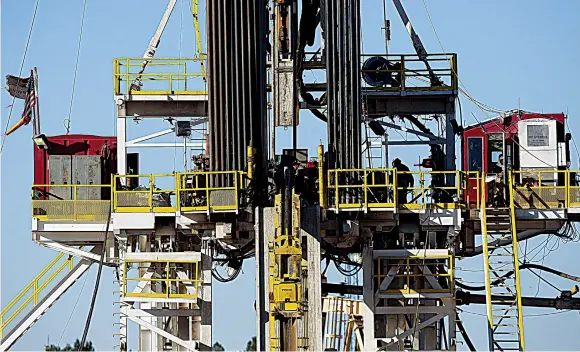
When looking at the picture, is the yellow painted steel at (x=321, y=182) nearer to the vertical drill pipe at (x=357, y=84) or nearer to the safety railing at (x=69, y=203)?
the vertical drill pipe at (x=357, y=84)

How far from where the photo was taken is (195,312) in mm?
51188

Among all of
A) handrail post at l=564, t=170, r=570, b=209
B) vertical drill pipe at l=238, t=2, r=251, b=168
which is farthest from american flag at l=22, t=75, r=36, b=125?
handrail post at l=564, t=170, r=570, b=209

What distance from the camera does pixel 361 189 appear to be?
49.7 metres

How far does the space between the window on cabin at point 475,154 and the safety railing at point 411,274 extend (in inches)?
127

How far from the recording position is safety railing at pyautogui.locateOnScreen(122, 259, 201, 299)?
5056cm

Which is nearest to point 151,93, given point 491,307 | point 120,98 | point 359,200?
point 120,98

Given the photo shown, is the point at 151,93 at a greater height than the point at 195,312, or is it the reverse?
the point at 151,93

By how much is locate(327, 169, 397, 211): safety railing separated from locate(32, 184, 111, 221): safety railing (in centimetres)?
743

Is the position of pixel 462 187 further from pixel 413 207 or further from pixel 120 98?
pixel 120 98

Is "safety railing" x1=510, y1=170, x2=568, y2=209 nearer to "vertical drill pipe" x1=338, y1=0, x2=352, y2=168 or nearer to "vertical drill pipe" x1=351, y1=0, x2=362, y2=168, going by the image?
"vertical drill pipe" x1=351, y1=0, x2=362, y2=168

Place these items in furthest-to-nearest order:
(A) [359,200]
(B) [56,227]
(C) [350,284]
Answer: (C) [350,284] < (B) [56,227] < (A) [359,200]

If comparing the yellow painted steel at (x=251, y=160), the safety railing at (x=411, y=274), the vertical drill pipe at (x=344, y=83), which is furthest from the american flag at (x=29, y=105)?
the safety railing at (x=411, y=274)

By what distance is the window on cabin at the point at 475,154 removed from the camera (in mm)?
53475

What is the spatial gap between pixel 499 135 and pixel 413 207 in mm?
4553
